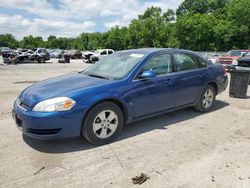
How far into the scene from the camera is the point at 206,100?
5.82m

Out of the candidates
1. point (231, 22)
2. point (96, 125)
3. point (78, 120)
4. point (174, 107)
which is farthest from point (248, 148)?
point (231, 22)

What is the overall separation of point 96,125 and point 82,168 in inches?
32.0

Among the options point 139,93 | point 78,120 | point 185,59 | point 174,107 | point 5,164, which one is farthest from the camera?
point 185,59

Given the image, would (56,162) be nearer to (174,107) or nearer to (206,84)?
(174,107)

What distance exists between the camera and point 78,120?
12.0 feet

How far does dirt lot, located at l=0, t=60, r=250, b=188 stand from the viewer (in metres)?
3.00

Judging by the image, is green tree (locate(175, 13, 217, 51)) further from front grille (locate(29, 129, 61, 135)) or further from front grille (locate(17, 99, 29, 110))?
front grille (locate(29, 129, 61, 135))

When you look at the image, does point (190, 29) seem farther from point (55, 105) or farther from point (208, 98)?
point (55, 105)

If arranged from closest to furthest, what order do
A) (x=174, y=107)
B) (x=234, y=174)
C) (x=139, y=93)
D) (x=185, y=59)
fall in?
(x=234, y=174)
(x=139, y=93)
(x=174, y=107)
(x=185, y=59)

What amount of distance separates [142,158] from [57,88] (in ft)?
5.74

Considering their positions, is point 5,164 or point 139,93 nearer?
point 5,164

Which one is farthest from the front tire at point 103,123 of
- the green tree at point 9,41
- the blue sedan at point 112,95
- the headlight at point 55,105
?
the green tree at point 9,41

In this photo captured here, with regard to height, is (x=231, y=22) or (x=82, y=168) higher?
(x=231, y=22)

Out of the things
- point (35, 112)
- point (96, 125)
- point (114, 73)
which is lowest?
point (96, 125)
